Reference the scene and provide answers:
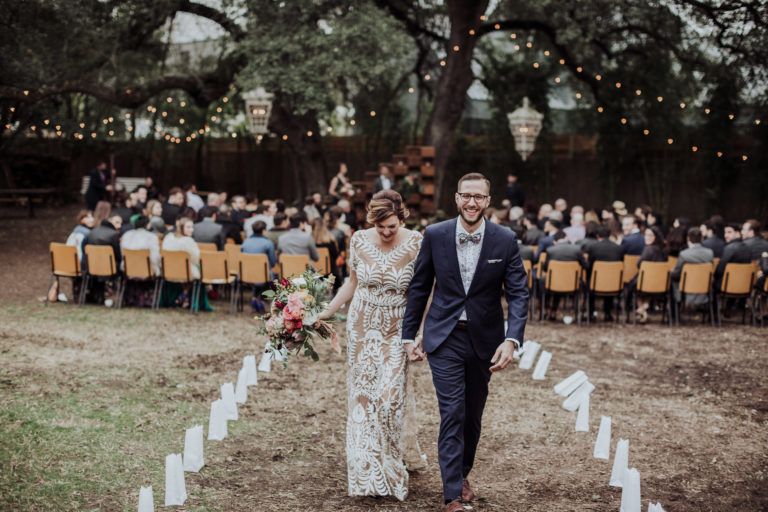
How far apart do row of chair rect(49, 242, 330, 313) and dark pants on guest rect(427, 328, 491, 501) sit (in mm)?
6966

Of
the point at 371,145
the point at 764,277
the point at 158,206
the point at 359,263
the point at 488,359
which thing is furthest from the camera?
the point at 371,145

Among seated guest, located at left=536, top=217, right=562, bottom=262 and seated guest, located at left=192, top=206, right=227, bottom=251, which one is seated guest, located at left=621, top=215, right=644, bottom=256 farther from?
seated guest, located at left=192, top=206, right=227, bottom=251

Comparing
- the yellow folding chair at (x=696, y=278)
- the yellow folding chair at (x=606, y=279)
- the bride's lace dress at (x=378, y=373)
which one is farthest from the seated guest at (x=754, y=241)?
the bride's lace dress at (x=378, y=373)

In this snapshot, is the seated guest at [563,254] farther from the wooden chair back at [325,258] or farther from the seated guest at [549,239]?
the wooden chair back at [325,258]

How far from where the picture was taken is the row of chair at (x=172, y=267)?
1185 cm

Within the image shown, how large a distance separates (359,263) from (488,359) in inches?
43.2

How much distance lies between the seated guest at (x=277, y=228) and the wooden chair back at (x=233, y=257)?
0.61 meters

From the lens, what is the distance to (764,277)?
12.0 m

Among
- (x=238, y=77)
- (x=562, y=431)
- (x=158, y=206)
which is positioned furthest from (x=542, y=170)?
(x=562, y=431)

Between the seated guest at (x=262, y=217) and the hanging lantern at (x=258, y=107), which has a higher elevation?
the hanging lantern at (x=258, y=107)

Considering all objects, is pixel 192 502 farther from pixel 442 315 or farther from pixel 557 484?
pixel 557 484

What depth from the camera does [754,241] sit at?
12.5 meters

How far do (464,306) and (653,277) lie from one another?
25.8 feet

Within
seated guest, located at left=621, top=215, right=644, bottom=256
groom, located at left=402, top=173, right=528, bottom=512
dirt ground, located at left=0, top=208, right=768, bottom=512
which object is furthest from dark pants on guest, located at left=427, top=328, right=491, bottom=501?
seated guest, located at left=621, top=215, right=644, bottom=256
